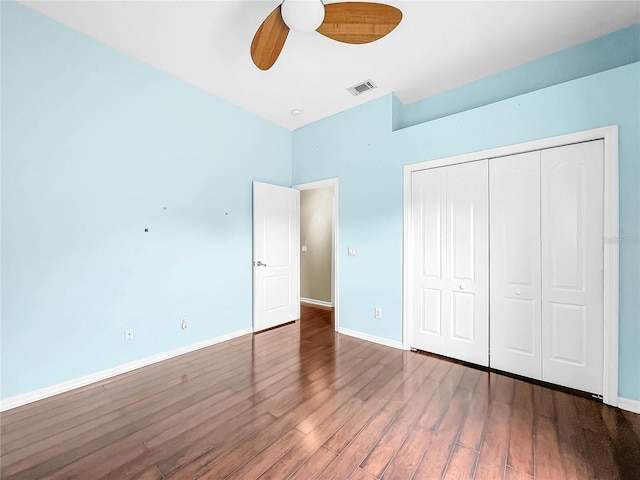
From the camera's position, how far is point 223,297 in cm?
347

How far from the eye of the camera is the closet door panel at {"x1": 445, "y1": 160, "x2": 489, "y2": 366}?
2.71 meters

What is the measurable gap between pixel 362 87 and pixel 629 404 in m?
3.65

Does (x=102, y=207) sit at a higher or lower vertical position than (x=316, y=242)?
higher

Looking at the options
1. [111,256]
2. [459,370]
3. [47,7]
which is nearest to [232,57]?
[47,7]

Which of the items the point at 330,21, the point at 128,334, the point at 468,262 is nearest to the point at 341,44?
the point at 330,21

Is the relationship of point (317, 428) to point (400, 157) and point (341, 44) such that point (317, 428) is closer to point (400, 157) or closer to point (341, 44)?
point (400, 157)

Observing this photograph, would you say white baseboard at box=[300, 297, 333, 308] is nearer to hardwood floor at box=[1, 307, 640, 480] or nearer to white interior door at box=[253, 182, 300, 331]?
white interior door at box=[253, 182, 300, 331]

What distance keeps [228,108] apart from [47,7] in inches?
66.3

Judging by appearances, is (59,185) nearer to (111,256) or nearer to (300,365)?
(111,256)

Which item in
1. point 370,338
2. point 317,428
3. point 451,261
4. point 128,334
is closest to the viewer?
point 317,428

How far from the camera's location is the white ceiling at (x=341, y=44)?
7.02ft

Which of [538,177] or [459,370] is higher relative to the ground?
[538,177]

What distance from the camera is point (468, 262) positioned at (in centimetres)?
280

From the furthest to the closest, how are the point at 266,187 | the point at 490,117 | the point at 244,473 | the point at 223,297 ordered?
the point at 266,187
the point at 223,297
the point at 490,117
the point at 244,473
